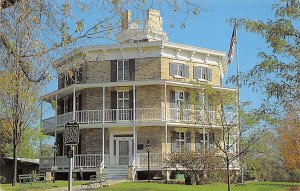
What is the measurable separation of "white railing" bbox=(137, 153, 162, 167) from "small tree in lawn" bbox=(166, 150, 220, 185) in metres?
3.70

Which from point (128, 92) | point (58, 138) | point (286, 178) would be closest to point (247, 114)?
point (128, 92)

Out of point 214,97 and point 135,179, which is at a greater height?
point 214,97

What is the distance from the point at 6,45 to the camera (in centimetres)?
887

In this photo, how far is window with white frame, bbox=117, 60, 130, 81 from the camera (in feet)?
126

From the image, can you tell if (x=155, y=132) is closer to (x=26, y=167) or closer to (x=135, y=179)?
(x=135, y=179)

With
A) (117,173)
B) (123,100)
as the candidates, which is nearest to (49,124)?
(123,100)

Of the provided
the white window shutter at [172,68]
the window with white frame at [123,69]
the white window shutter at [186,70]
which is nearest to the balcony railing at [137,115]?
the window with white frame at [123,69]

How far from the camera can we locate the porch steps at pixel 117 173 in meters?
35.1

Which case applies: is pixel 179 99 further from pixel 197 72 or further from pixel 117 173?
pixel 117 173

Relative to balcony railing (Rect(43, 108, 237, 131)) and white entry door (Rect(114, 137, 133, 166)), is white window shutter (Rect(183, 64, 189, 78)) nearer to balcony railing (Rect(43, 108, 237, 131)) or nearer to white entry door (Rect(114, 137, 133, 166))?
balcony railing (Rect(43, 108, 237, 131))

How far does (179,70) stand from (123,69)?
4.47 m

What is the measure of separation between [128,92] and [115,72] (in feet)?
6.21

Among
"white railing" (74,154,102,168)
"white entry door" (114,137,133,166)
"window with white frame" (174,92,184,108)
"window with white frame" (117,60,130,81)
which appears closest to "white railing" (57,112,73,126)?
"white railing" (74,154,102,168)

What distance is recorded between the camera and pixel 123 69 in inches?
1512
